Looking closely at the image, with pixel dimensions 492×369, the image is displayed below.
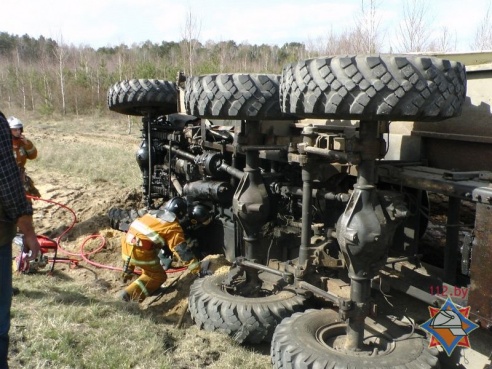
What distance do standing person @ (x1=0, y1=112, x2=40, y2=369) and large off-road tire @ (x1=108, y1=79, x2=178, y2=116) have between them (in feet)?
14.0

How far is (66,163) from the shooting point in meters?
12.6

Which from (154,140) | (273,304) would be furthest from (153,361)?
(154,140)

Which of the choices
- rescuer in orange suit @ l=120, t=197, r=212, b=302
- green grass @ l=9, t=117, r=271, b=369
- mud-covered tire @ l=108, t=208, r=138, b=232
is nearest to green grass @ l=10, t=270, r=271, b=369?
green grass @ l=9, t=117, r=271, b=369

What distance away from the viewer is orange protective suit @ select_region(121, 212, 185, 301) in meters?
5.17

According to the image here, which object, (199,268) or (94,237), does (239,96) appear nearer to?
(199,268)

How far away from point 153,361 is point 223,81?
1900 mm

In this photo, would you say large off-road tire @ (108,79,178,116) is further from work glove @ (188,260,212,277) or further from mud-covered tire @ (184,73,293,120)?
mud-covered tire @ (184,73,293,120)

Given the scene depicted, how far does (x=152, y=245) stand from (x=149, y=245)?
0.03 meters

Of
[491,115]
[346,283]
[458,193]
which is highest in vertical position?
[491,115]

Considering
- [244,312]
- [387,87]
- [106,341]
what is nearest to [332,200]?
[244,312]

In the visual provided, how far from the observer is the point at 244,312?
386cm

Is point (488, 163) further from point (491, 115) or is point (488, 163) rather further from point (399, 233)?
point (399, 233)

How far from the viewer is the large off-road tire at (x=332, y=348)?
9.64ft

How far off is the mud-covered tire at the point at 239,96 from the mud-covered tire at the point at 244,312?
131cm
